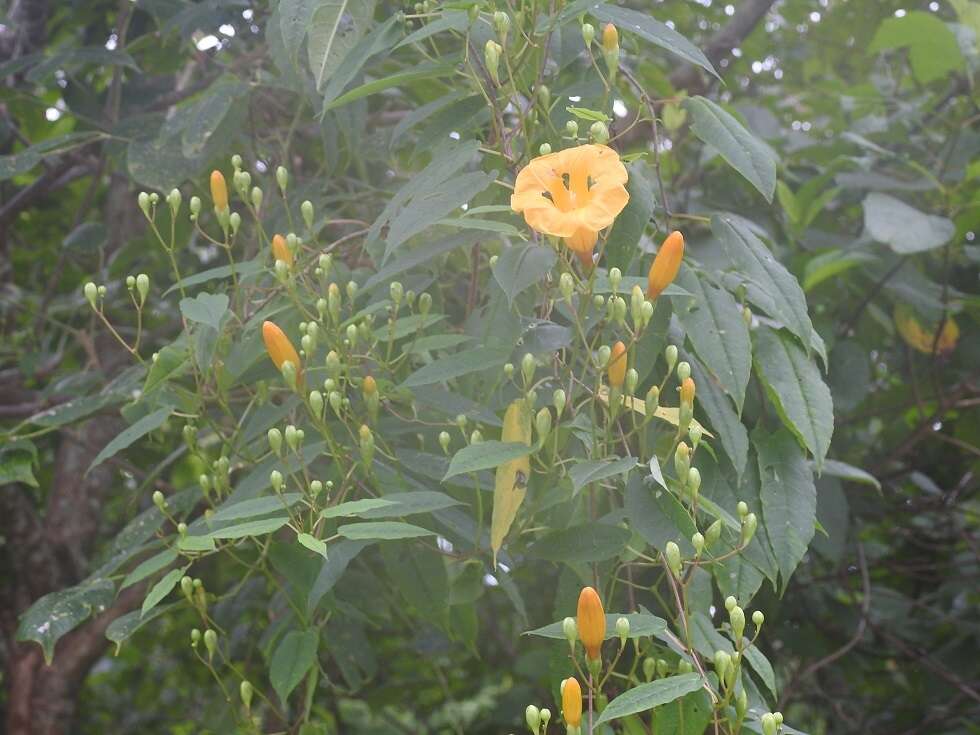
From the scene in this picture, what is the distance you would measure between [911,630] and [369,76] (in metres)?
1.70

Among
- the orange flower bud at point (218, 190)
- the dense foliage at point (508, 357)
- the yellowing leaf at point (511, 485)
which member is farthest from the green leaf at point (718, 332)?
the orange flower bud at point (218, 190)

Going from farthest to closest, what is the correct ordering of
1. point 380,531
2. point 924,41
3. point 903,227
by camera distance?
point 924,41
point 903,227
point 380,531

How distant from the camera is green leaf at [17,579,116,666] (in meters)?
1.36

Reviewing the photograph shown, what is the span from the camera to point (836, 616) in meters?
2.35

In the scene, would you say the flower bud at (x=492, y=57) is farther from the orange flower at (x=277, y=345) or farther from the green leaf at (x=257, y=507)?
the green leaf at (x=257, y=507)

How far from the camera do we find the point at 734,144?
123 centimetres

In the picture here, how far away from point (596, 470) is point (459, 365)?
0.21m

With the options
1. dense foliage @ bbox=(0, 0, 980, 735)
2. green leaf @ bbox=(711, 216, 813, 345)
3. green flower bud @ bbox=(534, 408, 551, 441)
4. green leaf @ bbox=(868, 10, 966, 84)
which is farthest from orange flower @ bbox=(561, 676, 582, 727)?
green leaf @ bbox=(868, 10, 966, 84)

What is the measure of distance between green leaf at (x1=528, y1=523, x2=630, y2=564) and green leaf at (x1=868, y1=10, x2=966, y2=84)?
4.33 ft

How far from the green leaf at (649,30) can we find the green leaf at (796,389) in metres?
0.32

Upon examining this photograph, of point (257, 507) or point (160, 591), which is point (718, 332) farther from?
point (160, 591)

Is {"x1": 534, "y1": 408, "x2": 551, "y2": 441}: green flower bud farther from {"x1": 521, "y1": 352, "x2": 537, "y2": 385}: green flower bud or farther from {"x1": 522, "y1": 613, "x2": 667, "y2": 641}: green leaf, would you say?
{"x1": 522, "y1": 613, "x2": 667, "y2": 641}: green leaf

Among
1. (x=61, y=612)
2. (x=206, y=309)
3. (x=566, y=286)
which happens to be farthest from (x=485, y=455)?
(x=61, y=612)

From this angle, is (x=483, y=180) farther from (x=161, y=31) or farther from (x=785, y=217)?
(x=785, y=217)
